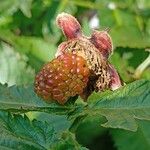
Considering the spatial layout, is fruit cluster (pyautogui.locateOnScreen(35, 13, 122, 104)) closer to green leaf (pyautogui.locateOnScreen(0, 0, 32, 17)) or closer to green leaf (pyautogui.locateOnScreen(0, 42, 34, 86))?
green leaf (pyautogui.locateOnScreen(0, 42, 34, 86))

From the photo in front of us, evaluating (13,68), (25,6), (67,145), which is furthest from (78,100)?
(25,6)

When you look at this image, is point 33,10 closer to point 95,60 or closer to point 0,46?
point 0,46

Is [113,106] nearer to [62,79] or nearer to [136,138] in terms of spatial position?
[62,79]

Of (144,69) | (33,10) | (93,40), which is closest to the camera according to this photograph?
(93,40)

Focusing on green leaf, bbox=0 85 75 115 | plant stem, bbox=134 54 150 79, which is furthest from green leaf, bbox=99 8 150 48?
green leaf, bbox=0 85 75 115

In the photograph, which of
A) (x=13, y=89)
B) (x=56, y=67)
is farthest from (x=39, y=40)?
(x=56, y=67)

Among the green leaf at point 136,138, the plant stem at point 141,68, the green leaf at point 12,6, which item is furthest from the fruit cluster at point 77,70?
the green leaf at point 12,6
